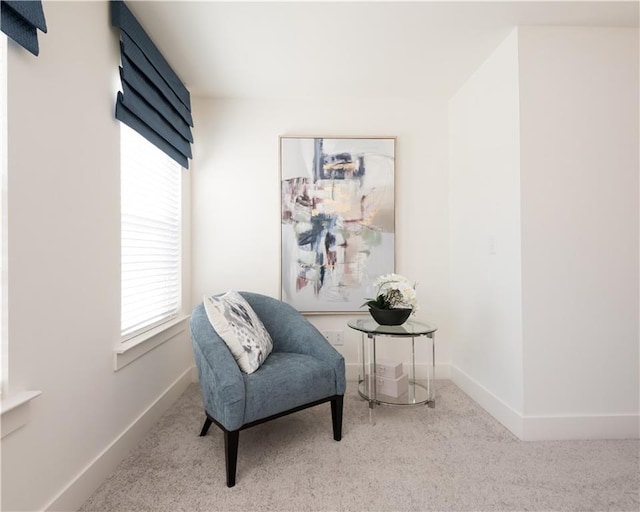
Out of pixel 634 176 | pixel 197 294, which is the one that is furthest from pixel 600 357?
pixel 197 294

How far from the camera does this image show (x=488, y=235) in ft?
7.82

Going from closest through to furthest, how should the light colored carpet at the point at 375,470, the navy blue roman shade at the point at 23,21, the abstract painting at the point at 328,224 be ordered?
the navy blue roman shade at the point at 23,21 < the light colored carpet at the point at 375,470 < the abstract painting at the point at 328,224

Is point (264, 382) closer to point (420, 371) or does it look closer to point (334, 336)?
point (334, 336)

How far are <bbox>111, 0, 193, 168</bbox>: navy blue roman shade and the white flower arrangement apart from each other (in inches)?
65.9

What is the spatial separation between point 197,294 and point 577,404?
8.79 ft

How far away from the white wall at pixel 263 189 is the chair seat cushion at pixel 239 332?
0.90 m

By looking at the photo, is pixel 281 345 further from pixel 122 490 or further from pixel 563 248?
pixel 563 248

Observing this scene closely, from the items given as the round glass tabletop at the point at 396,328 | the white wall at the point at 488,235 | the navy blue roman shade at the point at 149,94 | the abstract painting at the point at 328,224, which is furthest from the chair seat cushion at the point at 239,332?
the white wall at the point at 488,235

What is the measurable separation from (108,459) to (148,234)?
1220mm

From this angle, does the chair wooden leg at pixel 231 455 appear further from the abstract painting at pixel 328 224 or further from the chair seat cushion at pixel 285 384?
the abstract painting at pixel 328 224

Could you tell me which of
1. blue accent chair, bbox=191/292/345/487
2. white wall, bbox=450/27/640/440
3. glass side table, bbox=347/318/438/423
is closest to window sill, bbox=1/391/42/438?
blue accent chair, bbox=191/292/345/487

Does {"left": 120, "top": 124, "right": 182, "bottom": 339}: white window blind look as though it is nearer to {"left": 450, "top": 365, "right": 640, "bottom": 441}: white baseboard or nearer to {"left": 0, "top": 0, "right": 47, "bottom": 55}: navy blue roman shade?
{"left": 0, "top": 0, "right": 47, "bottom": 55}: navy blue roman shade

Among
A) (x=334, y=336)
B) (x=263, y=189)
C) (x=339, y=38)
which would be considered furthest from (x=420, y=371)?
(x=339, y=38)

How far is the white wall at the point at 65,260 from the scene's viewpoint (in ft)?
3.93
